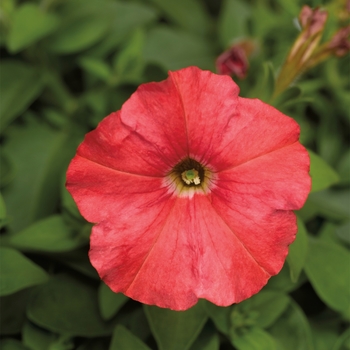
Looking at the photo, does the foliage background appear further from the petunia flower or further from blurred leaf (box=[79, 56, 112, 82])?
the petunia flower

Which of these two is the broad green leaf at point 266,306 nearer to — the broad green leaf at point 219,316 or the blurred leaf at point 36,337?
the broad green leaf at point 219,316

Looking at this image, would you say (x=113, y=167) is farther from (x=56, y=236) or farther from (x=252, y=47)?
(x=252, y=47)

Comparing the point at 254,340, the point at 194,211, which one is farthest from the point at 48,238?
the point at 254,340

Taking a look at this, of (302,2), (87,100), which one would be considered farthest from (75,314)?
(302,2)

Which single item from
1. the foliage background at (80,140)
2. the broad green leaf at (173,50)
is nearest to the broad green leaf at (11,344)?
the foliage background at (80,140)

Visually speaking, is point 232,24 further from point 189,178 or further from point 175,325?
point 175,325

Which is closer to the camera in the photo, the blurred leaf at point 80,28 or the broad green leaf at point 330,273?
the broad green leaf at point 330,273
